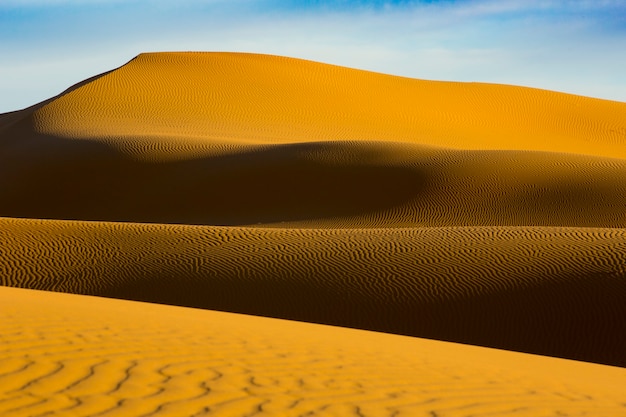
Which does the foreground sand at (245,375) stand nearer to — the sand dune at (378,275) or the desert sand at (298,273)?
the desert sand at (298,273)

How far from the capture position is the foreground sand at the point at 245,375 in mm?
4438

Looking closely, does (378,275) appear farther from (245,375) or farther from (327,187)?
(327,187)

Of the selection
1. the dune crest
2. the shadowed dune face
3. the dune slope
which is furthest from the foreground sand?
the dune crest

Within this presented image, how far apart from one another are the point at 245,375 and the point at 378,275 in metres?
8.19

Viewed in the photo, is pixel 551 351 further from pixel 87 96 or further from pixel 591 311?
pixel 87 96

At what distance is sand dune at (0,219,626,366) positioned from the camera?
1172 centimetres

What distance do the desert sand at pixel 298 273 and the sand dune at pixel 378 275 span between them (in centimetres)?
4

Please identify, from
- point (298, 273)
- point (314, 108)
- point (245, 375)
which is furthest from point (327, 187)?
point (314, 108)

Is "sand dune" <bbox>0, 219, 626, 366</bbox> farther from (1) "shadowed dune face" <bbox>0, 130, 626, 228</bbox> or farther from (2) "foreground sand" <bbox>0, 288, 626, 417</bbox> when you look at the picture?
(1) "shadowed dune face" <bbox>0, 130, 626, 228</bbox>

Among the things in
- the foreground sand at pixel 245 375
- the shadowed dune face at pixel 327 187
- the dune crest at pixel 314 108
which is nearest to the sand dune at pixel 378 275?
the foreground sand at pixel 245 375

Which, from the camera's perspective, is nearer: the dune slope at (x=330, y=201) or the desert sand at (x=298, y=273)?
the desert sand at (x=298, y=273)

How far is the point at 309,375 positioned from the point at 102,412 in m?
1.71

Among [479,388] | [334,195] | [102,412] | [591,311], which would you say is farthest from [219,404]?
[334,195]

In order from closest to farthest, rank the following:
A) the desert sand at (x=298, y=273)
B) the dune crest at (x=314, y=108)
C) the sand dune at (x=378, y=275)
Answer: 1. the desert sand at (x=298, y=273)
2. the sand dune at (x=378, y=275)
3. the dune crest at (x=314, y=108)
